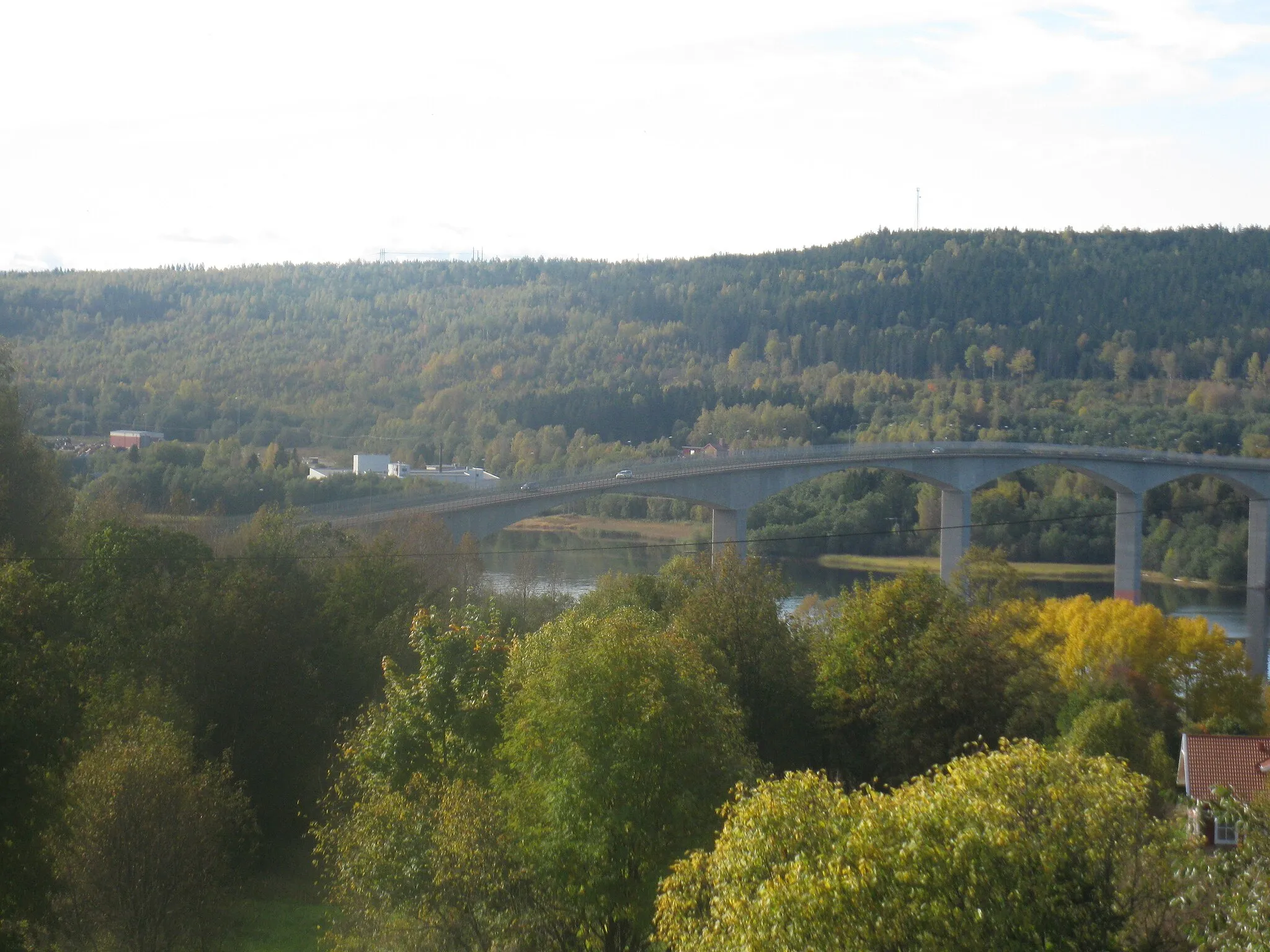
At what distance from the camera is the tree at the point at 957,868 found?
651cm

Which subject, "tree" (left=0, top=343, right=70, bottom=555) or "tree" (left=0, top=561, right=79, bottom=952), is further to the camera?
"tree" (left=0, top=343, right=70, bottom=555)

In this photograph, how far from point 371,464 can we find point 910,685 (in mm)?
35181

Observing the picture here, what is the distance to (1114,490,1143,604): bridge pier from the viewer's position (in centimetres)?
5323

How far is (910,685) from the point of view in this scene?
60.6 feet

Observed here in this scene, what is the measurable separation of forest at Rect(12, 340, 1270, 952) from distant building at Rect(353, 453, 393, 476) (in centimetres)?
2292

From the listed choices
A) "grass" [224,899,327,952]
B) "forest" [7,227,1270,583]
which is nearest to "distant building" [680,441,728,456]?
"forest" [7,227,1270,583]

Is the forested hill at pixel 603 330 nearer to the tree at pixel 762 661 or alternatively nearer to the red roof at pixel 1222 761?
the tree at pixel 762 661

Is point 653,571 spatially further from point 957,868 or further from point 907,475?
Answer: point 957,868

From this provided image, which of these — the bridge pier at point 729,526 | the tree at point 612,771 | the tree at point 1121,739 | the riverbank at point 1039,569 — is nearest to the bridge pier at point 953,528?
the riverbank at point 1039,569

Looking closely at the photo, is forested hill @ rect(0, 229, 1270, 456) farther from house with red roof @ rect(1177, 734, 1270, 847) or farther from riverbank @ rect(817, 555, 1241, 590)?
house with red roof @ rect(1177, 734, 1270, 847)

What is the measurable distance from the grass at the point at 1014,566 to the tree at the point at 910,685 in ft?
115

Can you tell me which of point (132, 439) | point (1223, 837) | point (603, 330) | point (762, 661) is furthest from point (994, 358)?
point (1223, 837)

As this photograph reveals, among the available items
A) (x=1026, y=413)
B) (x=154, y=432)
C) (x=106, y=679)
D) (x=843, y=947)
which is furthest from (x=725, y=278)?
(x=843, y=947)

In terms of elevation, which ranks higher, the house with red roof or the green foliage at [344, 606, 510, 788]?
the green foliage at [344, 606, 510, 788]
